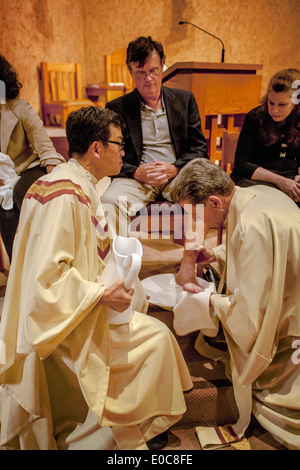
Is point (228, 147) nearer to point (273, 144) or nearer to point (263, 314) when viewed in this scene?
point (273, 144)

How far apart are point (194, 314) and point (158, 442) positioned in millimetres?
604

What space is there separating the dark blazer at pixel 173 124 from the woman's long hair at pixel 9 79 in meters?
0.72

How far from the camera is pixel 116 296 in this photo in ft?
4.88

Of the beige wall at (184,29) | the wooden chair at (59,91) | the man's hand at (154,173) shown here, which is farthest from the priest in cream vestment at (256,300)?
the beige wall at (184,29)

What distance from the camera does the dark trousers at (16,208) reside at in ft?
9.64

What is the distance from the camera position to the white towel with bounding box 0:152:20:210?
296 cm

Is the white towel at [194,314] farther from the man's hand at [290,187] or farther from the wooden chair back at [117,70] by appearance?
the wooden chair back at [117,70]

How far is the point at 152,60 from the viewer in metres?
2.85

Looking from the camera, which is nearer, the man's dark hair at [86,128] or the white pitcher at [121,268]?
the white pitcher at [121,268]

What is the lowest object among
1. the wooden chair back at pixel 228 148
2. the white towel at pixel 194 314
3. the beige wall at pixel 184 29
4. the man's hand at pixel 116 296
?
the white towel at pixel 194 314

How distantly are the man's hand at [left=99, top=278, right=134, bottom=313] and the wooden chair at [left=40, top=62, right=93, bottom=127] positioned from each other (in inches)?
212

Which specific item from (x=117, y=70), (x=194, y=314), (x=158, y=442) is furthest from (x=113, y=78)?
(x=158, y=442)
